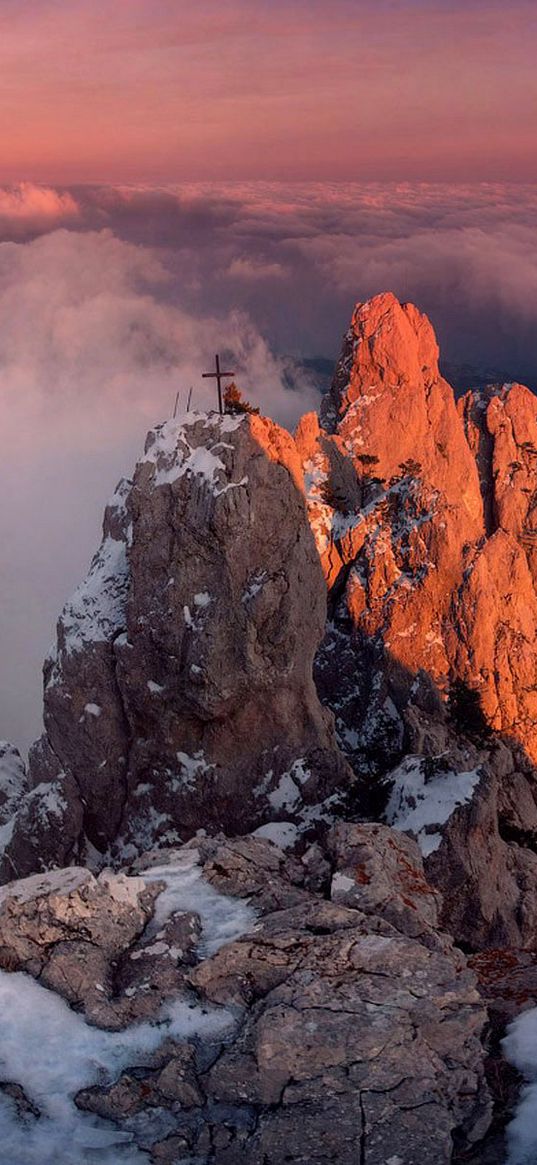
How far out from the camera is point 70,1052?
18.2 m

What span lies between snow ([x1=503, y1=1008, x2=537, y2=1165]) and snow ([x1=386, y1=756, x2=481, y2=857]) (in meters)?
15.7

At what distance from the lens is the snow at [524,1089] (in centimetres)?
1647

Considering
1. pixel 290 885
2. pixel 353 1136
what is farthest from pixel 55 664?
pixel 353 1136

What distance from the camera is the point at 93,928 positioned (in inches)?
808

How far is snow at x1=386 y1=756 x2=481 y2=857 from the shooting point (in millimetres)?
36562

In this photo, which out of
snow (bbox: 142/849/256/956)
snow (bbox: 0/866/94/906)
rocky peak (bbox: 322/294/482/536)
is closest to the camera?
snow (bbox: 142/849/256/956)

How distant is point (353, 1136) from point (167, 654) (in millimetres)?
25550

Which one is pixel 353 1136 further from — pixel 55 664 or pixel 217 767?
pixel 55 664

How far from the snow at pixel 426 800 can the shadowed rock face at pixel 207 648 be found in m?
2.40

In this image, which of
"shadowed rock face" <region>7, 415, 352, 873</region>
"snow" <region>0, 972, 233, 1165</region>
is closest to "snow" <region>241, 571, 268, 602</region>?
"shadowed rock face" <region>7, 415, 352, 873</region>

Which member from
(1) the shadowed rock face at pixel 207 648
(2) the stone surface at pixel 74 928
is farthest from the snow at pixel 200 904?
(1) the shadowed rock face at pixel 207 648

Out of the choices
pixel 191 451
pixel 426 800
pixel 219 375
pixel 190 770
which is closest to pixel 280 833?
pixel 426 800

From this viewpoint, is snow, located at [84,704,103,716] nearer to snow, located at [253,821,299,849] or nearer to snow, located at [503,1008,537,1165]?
snow, located at [253,821,299,849]

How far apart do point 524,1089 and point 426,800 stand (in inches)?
786
